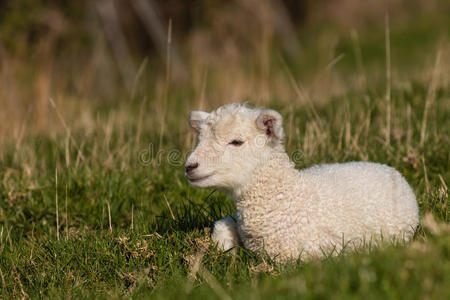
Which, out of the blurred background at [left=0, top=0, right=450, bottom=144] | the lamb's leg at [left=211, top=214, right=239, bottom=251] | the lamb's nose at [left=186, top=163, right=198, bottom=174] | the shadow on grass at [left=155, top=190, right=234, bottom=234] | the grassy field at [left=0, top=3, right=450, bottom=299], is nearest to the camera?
the grassy field at [left=0, top=3, right=450, bottom=299]

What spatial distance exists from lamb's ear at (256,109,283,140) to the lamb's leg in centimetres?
73

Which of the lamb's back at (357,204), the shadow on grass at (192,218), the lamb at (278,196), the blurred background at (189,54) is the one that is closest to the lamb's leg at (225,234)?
the lamb at (278,196)

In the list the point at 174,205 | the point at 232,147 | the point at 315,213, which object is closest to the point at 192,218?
the point at 174,205

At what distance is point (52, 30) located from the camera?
1030 centimetres

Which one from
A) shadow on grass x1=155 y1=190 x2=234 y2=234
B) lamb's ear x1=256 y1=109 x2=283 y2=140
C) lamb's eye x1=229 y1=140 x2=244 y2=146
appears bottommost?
shadow on grass x1=155 y1=190 x2=234 y2=234

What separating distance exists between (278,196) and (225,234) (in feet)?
1.56

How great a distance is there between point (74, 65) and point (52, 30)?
2.43 feet

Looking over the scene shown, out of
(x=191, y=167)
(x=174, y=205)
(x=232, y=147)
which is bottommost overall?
(x=174, y=205)

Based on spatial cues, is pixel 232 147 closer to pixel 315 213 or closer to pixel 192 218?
pixel 315 213

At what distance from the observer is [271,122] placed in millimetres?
3645

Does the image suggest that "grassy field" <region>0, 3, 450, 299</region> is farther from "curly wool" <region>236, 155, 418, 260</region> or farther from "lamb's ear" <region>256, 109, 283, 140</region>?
"lamb's ear" <region>256, 109, 283, 140</region>

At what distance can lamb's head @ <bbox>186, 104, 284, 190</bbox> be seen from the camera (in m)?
3.57

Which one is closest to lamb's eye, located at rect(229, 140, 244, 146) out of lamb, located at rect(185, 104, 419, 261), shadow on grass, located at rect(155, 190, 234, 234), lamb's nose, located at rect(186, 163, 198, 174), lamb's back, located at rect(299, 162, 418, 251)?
lamb, located at rect(185, 104, 419, 261)

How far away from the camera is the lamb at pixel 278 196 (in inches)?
142
